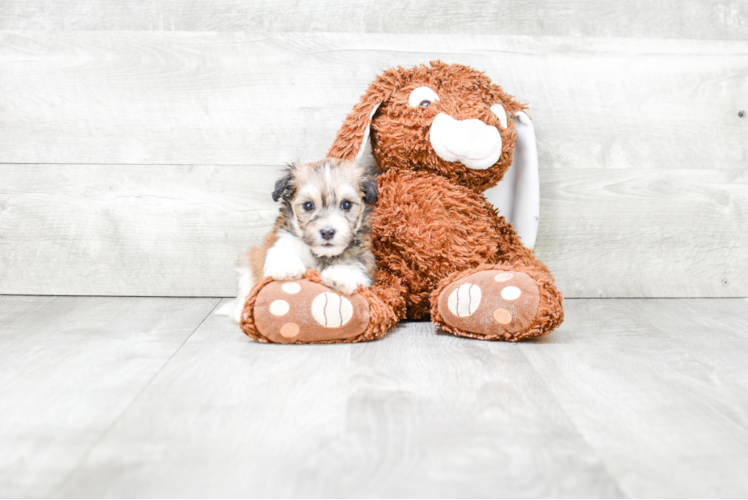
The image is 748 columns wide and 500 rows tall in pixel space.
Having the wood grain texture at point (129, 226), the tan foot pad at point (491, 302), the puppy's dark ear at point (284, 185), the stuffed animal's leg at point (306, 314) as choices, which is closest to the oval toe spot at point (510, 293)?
the tan foot pad at point (491, 302)

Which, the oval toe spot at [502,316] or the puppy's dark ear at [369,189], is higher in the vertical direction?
the puppy's dark ear at [369,189]

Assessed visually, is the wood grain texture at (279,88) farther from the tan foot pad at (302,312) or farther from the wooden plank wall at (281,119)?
the tan foot pad at (302,312)

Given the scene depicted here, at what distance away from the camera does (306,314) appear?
155 cm

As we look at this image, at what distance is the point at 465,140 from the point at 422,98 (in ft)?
0.70

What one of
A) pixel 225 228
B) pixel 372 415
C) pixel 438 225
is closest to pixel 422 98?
pixel 438 225

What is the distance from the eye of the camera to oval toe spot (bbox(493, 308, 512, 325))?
5.21 ft

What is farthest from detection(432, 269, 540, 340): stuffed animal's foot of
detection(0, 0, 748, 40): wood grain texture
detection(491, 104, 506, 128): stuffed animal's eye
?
detection(0, 0, 748, 40): wood grain texture

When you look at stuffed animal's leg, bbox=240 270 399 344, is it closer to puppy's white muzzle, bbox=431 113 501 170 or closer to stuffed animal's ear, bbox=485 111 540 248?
puppy's white muzzle, bbox=431 113 501 170

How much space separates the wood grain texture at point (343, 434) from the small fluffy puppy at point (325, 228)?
0.26 metres

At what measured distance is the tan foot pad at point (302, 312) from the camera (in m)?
1.55

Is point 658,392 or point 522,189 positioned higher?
point 522,189

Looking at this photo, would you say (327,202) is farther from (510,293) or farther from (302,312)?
(510,293)

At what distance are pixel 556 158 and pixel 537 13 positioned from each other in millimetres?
555

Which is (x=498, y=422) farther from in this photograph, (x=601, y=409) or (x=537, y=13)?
(x=537, y=13)
